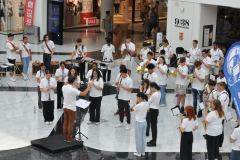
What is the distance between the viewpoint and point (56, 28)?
88.9 ft

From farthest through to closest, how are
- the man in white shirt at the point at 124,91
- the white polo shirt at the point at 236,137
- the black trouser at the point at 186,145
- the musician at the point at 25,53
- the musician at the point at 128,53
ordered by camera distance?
the musician at the point at 25,53 → the musician at the point at 128,53 → the man in white shirt at the point at 124,91 → the black trouser at the point at 186,145 → the white polo shirt at the point at 236,137

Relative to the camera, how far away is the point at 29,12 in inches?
1084

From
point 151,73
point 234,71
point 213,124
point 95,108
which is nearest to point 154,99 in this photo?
point 213,124

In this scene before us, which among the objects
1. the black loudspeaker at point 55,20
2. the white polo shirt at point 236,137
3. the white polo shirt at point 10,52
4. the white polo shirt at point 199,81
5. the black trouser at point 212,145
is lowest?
the black trouser at point 212,145

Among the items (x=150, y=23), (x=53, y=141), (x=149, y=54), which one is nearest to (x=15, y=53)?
(x=149, y=54)

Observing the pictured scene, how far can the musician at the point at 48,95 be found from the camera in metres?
15.4

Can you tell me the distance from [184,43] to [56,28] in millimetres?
7217

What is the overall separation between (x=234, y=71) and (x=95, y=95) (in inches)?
207

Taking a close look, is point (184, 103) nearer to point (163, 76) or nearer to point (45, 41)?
point (163, 76)

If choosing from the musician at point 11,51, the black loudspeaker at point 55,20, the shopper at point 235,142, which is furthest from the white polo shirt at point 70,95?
the black loudspeaker at point 55,20

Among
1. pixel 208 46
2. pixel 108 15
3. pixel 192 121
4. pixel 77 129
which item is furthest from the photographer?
pixel 108 15

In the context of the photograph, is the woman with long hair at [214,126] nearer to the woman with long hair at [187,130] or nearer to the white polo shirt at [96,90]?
the woman with long hair at [187,130]

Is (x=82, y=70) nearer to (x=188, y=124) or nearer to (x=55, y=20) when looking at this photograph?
(x=55, y=20)

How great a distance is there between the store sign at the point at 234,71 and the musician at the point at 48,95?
555 cm
